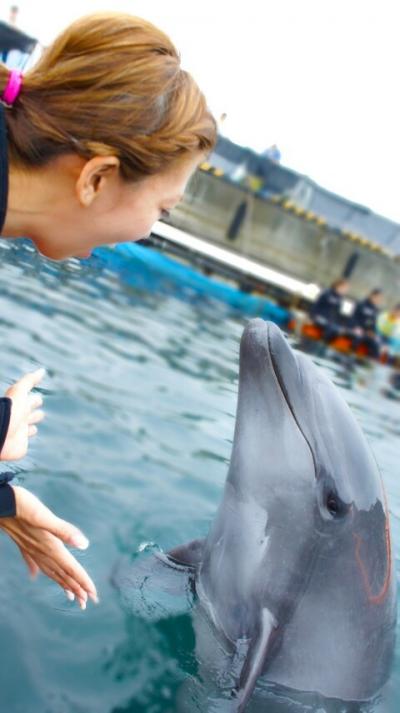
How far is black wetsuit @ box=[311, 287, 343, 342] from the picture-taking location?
16.9 metres

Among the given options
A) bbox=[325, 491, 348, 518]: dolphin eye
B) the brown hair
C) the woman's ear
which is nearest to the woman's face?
the woman's ear

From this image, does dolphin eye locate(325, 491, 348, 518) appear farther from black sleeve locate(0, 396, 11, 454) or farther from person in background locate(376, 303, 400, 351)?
person in background locate(376, 303, 400, 351)

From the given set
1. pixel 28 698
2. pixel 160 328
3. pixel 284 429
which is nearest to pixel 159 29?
pixel 284 429

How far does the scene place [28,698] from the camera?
261 centimetres

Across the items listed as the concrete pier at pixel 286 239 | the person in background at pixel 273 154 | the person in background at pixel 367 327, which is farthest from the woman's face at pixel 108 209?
the person in background at pixel 273 154

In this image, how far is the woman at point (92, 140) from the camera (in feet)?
6.47

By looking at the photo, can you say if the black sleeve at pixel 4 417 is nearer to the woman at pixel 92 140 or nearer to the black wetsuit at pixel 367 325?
the woman at pixel 92 140

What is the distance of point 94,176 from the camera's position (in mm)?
2076

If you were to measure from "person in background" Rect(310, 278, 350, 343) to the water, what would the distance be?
627 cm

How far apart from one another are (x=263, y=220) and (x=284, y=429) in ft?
68.2

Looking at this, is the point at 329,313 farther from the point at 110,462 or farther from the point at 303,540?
the point at 303,540

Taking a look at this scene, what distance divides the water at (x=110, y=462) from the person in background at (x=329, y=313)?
6.27m

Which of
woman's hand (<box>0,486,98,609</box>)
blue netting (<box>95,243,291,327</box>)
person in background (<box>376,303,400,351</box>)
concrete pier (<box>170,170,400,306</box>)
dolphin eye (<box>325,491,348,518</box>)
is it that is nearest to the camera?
woman's hand (<box>0,486,98,609</box>)

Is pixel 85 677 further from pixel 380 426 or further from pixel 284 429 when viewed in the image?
pixel 380 426
